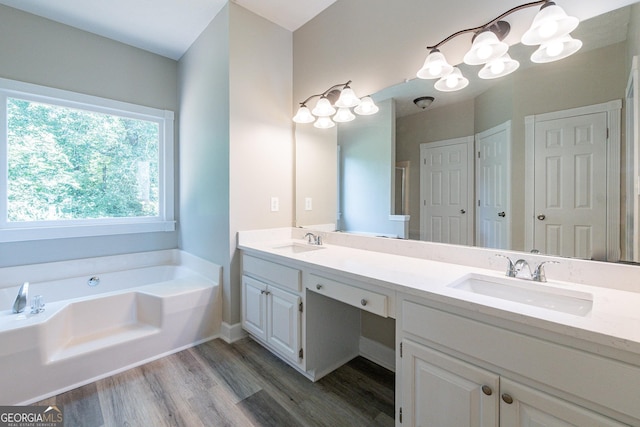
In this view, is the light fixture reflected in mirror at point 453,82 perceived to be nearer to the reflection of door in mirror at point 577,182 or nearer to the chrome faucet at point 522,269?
the reflection of door in mirror at point 577,182

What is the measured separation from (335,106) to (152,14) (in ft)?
5.61

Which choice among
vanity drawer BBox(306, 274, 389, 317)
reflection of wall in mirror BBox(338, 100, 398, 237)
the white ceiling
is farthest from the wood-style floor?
the white ceiling

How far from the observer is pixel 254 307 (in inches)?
83.6

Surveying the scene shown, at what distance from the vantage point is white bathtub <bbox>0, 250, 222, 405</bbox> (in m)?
1.59

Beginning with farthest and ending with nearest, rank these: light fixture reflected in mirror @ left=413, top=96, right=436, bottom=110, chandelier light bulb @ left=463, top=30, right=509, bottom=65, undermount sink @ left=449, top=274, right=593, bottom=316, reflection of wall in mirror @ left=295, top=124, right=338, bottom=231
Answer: reflection of wall in mirror @ left=295, top=124, right=338, bottom=231 → light fixture reflected in mirror @ left=413, top=96, right=436, bottom=110 → chandelier light bulb @ left=463, top=30, right=509, bottom=65 → undermount sink @ left=449, top=274, right=593, bottom=316

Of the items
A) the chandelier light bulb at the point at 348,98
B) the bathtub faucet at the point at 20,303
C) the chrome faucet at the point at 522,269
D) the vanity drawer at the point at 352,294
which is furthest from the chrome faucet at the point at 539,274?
the bathtub faucet at the point at 20,303

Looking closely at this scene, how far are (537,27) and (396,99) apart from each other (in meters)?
0.81

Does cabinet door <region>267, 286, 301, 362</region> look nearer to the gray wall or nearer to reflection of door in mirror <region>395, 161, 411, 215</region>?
reflection of door in mirror <region>395, 161, 411, 215</region>

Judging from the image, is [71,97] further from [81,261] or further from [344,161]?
[344,161]

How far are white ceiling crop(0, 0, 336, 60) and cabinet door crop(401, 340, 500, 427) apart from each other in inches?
98.1

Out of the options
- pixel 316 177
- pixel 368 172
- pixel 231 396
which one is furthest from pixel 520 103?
pixel 231 396

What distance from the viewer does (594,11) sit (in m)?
1.19

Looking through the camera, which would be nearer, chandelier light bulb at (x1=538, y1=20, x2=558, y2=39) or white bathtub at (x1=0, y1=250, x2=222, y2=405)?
chandelier light bulb at (x1=538, y1=20, x2=558, y2=39)

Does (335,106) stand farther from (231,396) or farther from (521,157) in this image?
(231,396)
